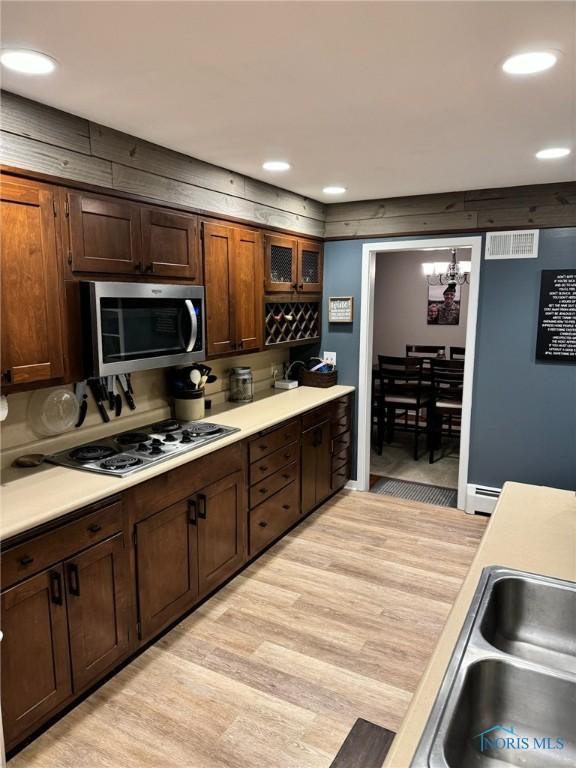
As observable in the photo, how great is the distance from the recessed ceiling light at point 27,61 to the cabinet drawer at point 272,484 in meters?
2.31

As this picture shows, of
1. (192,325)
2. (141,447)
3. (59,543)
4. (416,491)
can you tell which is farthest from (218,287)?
(416,491)

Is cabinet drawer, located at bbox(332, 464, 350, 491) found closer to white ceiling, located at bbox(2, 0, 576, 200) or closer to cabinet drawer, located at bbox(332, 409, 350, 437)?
cabinet drawer, located at bbox(332, 409, 350, 437)

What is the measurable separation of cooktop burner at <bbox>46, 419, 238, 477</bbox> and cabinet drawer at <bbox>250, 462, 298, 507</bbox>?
46 cm

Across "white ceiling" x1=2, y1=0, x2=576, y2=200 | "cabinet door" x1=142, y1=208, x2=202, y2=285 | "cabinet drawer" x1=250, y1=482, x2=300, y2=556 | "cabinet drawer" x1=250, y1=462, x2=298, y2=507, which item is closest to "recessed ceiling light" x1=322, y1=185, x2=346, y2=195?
"white ceiling" x1=2, y1=0, x2=576, y2=200

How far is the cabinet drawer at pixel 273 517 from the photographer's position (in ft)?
11.0

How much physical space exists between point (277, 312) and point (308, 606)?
6.87 ft

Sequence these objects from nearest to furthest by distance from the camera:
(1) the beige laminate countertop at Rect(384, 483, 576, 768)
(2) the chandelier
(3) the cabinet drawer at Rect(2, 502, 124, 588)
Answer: (1) the beige laminate countertop at Rect(384, 483, 576, 768) → (3) the cabinet drawer at Rect(2, 502, 124, 588) → (2) the chandelier

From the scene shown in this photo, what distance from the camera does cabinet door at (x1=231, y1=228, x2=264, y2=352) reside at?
11.3ft

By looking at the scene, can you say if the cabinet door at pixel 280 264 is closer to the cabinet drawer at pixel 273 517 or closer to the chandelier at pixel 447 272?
the cabinet drawer at pixel 273 517

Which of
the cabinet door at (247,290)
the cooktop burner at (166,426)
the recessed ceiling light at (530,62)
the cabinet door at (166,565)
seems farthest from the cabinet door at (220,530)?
the recessed ceiling light at (530,62)

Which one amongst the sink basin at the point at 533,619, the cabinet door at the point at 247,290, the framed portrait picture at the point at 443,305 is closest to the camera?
the sink basin at the point at 533,619

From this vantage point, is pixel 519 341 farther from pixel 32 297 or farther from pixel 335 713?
pixel 32 297

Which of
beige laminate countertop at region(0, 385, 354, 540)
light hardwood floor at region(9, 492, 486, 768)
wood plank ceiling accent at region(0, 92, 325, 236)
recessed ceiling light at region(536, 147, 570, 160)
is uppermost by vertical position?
recessed ceiling light at region(536, 147, 570, 160)

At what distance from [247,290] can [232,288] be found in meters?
0.18
